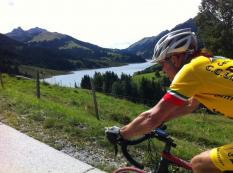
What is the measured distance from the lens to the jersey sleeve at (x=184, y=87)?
10.3 feet

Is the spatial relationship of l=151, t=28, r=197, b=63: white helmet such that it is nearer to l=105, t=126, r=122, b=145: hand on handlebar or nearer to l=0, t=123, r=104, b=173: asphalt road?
l=105, t=126, r=122, b=145: hand on handlebar

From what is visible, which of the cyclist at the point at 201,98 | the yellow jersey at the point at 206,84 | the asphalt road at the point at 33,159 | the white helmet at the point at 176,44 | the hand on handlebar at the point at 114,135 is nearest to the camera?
the cyclist at the point at 201,98

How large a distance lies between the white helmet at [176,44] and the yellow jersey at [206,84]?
31cm

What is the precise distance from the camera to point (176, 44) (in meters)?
3.54

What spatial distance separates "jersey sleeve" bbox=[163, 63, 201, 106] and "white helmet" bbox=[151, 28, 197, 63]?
1.18 feet

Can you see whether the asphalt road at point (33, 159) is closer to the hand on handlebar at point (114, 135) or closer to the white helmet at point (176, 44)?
the hand on handlebar at point (114, 135)

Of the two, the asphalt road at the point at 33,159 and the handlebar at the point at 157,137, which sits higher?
the handlebar at the point at 157,137

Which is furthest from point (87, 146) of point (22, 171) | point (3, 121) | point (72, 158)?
point (3, 121)

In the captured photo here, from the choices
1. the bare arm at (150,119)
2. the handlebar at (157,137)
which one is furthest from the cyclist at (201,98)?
the handlebar at (157,137)

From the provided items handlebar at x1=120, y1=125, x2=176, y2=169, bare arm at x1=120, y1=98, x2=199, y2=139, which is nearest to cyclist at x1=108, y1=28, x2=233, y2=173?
bare arm at x1=120, y1=98, x2=199, y2=139

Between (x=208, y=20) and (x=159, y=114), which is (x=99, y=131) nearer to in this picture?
(x=159, y=114)

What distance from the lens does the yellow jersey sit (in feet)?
10.3

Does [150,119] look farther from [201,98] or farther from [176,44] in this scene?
[176,44]

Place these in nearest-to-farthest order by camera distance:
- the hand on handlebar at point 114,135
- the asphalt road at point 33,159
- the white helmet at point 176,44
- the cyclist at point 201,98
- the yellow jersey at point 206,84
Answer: the cyclist at point 201,98, the yellow jersey at point 206,84, the hand on handlebar at point 114,135, the white helmet at point 176,44, the asphalt road at point 33,159
